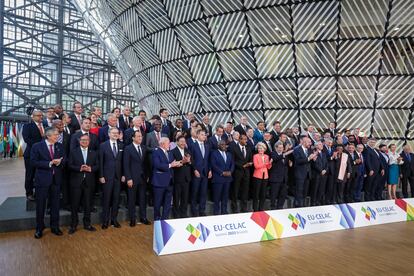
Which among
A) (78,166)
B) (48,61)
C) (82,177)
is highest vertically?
(48,61)

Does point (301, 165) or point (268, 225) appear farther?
point (301, 165)

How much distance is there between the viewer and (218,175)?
7.27 m

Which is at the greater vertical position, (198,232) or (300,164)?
(300,164)

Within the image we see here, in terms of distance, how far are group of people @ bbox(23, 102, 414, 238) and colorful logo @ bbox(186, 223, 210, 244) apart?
1.56 metres

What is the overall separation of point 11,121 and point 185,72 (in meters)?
24.2

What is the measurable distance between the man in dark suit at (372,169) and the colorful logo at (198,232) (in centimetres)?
732

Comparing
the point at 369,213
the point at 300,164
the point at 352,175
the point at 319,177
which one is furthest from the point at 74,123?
the point at 352,175

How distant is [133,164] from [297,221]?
3.57 metres

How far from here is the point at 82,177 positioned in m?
5.96

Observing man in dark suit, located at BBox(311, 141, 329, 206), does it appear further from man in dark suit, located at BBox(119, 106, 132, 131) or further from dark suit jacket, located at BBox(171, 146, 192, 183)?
man in dark suit, located at BBox(119, 106, 132, 131)

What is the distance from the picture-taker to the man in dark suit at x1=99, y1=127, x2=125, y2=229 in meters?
6.20

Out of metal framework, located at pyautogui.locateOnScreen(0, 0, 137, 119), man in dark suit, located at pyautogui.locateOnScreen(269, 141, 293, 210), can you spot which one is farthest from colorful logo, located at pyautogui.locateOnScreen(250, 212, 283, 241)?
metal framework, located at pyautogui.locateOnScreen(0, 0, 137, 119)

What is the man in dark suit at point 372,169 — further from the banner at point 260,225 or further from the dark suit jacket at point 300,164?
the dark suit jacket at point 300,164

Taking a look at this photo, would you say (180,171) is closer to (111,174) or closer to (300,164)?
(111,174)
